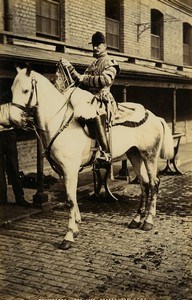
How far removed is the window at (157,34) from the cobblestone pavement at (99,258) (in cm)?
1199

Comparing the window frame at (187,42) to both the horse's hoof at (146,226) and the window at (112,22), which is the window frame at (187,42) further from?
the horse's hoof at (146,226)

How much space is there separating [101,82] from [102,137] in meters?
0.74

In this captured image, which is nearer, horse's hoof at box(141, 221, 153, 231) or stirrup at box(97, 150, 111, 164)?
stirrup at box(97, 150, 111, 164)

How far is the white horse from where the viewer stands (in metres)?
4.68

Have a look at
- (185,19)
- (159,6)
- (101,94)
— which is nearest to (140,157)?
(101,94)

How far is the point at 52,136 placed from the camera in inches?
193

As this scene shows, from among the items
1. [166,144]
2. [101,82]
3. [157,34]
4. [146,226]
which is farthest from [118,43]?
[146,226]

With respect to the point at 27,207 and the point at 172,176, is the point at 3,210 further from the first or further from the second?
the point at 172,176

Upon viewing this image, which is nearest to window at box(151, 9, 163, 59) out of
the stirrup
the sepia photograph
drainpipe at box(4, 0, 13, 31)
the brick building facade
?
the brick building facade

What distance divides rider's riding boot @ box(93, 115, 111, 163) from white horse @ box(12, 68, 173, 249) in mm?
145

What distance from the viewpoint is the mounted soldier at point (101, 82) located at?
5262 millimetres

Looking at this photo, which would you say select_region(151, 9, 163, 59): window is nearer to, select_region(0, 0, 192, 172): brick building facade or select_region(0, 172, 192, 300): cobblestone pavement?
select_region(0, 0, 192, 172): brick building facade

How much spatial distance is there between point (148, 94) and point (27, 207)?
34.8 feet

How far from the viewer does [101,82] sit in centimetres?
525
